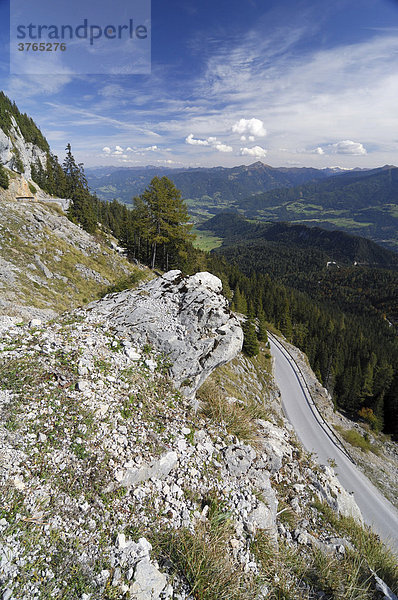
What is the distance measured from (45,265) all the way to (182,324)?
2386cm

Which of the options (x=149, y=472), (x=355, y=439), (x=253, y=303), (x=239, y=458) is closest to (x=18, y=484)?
(x=149, y=472)

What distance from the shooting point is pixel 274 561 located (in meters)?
5.26

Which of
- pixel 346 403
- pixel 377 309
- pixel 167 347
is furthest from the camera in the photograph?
pixel 377 309

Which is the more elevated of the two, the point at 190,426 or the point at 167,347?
the point at 167,347

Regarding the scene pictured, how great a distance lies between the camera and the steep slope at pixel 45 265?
67.4ft

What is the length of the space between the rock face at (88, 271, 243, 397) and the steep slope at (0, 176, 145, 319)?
452 inches

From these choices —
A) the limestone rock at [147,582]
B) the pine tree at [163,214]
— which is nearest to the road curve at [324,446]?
the limestone rock at [147,582]

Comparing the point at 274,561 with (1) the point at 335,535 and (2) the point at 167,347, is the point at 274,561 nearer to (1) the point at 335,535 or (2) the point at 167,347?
(1) the point at 335,535

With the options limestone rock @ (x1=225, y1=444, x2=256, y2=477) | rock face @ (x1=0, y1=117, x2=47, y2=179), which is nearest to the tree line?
rock face @ (x1=0, y1=117, x2=47, y2=179)

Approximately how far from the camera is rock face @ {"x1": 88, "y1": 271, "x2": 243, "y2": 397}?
329 inches

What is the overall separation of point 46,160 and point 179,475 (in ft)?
386

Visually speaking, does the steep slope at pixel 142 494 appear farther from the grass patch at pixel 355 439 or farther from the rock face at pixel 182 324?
the grass patch at pixel 355 439

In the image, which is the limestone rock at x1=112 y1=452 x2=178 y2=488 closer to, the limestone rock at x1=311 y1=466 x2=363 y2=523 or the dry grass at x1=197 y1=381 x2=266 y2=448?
the dry grass at x1=197 y1=381 x2=266 y2=448

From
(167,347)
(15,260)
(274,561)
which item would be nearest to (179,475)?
(274,561)
